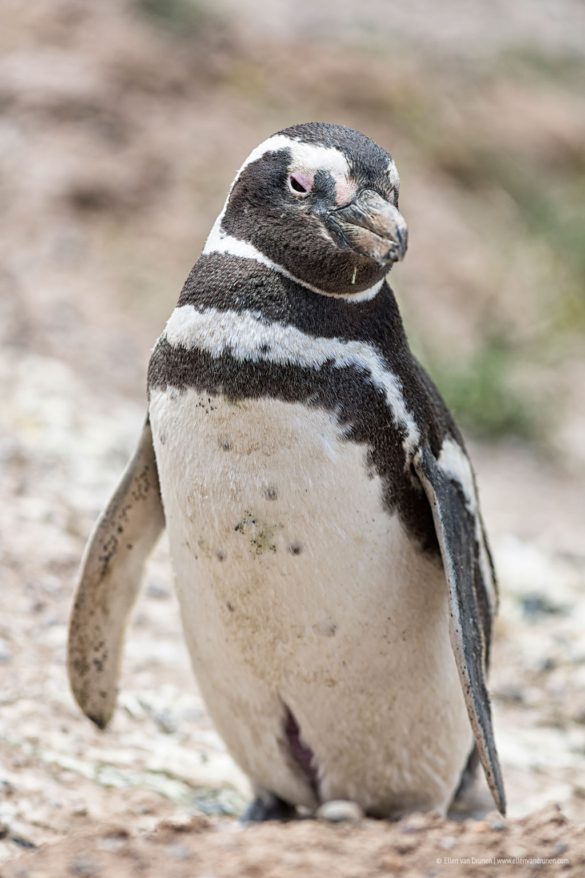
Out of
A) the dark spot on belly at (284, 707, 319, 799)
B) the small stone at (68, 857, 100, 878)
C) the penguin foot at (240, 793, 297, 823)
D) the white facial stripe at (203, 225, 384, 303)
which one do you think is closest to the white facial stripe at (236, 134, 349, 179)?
the white facial stripe at (203, 225, 384, 303)

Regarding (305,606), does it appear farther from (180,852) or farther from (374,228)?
(374,228)

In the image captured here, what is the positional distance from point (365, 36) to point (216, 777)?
34.9 ft

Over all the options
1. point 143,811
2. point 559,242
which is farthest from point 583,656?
point 559,242

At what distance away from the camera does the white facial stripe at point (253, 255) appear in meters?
2.49

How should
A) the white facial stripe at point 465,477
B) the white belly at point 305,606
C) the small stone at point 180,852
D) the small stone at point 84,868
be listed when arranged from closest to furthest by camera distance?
the small stone at point 84,868 → the small stone at point 180,852 → the white belly at point 305,606 → the white facial stripe at point 465,477

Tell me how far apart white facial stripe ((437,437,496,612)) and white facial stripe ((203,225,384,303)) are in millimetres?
401

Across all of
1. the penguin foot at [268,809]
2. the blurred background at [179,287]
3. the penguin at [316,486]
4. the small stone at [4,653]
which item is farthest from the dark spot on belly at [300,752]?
the small stone at [4,653]

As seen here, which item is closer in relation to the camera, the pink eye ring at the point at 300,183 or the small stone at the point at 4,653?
the pink eye ring at the point at 300,183

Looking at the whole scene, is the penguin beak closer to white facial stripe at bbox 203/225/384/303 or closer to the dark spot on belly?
white facial stripe at bbox 203/225/384/303

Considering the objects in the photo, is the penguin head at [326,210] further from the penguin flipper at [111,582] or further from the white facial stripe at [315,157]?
the penguin flipper at [111,582]

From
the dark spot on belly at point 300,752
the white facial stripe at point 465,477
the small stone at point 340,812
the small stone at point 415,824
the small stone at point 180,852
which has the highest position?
the white facial stripe at point 465,477

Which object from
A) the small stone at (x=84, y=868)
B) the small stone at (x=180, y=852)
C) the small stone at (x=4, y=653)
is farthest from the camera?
the small stone at (x=4, y=653)

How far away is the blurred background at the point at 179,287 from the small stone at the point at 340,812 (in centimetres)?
42

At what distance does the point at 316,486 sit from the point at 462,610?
422 millimetres
